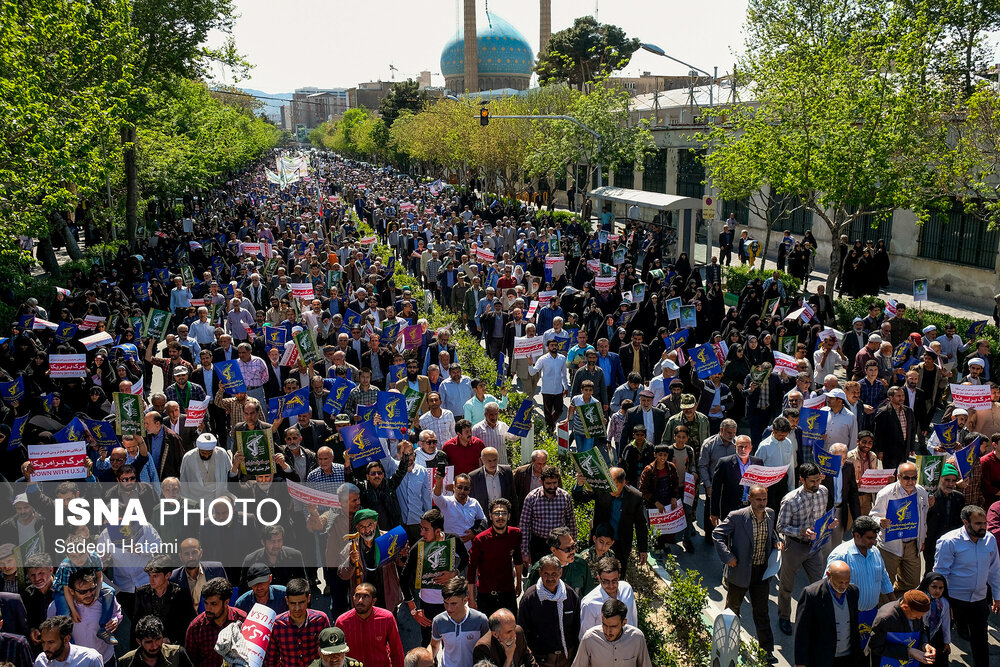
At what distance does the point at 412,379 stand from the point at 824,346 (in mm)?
5402

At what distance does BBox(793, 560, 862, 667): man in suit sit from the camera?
5.88 metres

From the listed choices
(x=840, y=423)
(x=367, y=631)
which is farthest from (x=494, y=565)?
(x=840, y=423)

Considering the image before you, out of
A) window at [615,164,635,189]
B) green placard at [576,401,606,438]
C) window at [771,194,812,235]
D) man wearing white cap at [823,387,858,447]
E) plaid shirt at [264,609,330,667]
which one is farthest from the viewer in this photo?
window at [615,164,635,189]

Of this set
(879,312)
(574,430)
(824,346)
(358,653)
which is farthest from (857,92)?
(358,653)

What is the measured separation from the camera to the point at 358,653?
554 centimetres

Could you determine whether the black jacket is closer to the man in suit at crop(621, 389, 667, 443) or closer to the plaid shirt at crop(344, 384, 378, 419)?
the man in suit at crop(621, 389, 667, 443)

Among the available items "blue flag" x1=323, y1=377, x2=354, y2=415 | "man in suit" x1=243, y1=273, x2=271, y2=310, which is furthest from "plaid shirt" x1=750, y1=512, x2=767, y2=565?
"man in suit" x1=243, y1=273, x2=271, y2=310

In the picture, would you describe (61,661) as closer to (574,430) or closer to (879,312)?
(574,430)

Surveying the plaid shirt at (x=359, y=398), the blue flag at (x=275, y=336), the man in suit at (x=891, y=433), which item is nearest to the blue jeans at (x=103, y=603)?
the plaid shirt at (x=359, y=398)

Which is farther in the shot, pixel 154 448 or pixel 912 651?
pixel 154 448

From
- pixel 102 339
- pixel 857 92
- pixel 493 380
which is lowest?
pixel 493 380

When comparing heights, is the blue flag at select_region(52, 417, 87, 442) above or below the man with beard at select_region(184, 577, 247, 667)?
above

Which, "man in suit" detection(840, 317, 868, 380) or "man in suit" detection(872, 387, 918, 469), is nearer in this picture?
"man in suit" detection(872, 387, 918, 469)

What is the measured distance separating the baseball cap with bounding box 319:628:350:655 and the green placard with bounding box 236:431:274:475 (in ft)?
9.47
